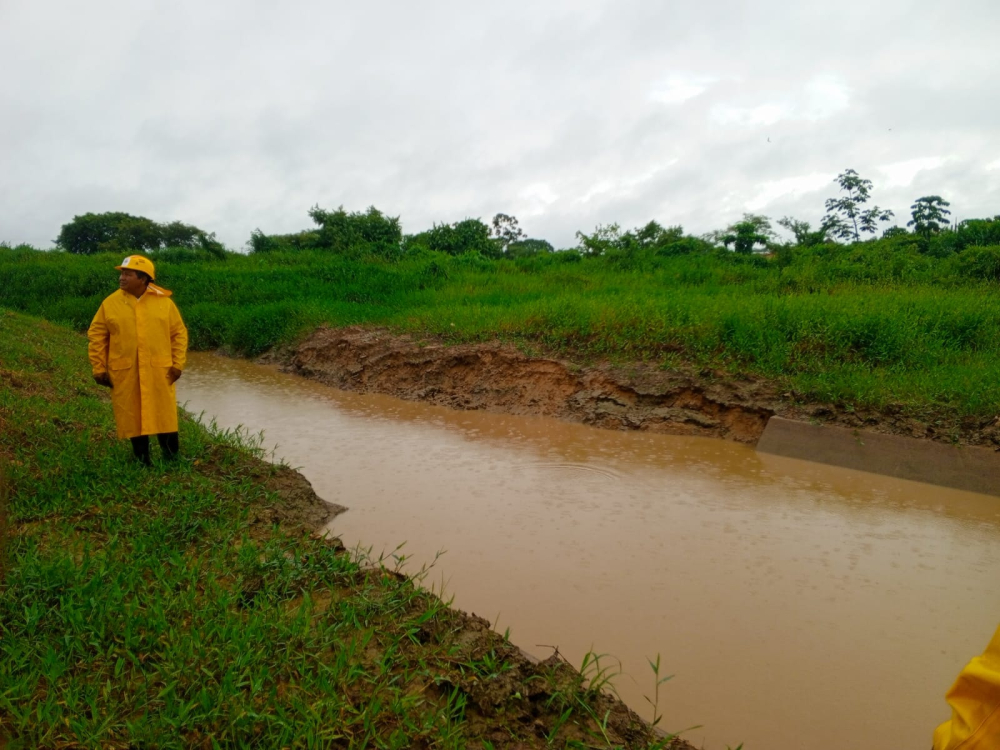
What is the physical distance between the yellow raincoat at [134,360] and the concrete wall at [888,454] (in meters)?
4.91

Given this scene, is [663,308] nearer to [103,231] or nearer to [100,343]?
[100,343]

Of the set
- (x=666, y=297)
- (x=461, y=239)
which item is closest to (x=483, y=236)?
(x=461, y=239)

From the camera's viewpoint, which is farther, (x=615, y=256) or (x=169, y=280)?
(x=169, y=280)

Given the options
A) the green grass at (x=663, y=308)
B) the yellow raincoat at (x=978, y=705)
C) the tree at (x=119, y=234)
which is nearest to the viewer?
the yellow raincoat at (x=978, y=705)

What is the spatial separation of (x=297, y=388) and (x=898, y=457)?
24.1ft

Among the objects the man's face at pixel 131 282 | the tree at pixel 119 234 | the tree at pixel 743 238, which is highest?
the tree at pixel 119 234

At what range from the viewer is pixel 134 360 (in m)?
4.32

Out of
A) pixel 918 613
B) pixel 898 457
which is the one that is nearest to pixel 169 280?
pixel 898 457

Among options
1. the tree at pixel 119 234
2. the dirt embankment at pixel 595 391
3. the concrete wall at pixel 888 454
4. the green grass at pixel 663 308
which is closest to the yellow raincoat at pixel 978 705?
the concrete wall at pixel 888 454

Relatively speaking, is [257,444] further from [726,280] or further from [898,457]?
[726,280]

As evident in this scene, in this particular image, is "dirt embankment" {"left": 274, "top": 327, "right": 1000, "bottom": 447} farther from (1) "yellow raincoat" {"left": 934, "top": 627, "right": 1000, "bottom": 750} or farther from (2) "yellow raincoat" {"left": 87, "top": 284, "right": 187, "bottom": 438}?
(1) "yellow raincoat" {"left": 934, "top": 627, "right": 1000, "bottom": 750}

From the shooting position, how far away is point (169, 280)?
54.6 ft

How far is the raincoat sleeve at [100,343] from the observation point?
14.1 ft

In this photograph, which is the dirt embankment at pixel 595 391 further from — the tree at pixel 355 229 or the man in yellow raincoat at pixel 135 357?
the tree at pixel 355 229
